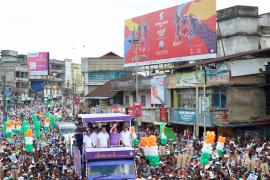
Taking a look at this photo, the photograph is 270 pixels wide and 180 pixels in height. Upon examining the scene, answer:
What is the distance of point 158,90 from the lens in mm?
40375

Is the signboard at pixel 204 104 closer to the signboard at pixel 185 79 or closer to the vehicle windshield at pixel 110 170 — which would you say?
the signboard at pixel 185 79

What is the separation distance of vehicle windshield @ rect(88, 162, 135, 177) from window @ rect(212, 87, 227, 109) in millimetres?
17525

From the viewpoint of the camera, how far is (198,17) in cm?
3781

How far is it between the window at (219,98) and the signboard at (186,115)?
2343 mm

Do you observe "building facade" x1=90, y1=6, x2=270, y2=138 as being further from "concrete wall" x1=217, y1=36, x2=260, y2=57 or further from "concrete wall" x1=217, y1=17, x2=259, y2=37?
"concrete wall" x1=217, y1=17, x2=259, y2=37

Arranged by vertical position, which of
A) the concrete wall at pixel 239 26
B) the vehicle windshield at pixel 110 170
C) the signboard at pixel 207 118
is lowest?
the vehicle windshield at pixel 110 170

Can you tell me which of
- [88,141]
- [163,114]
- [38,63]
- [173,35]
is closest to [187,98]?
[163,114]

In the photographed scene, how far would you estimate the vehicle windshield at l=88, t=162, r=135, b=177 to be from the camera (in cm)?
1480

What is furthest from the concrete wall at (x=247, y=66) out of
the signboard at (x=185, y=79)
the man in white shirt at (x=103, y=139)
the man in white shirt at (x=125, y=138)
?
the man in white shirt at (x=103, y=139)

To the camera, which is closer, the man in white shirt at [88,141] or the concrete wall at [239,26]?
the man in white shirt at [88,141]

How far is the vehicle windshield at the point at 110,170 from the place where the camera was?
48.5 feet

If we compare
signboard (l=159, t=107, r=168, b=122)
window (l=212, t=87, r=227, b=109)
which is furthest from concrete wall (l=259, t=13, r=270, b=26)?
window (l=212, t=87, r=227, b=109)

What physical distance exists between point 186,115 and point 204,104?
505 cm

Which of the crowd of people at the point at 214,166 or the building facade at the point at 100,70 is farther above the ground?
the building facade at the point at 100,70
